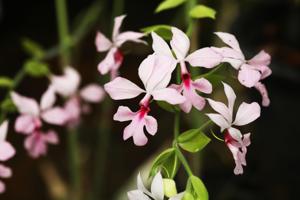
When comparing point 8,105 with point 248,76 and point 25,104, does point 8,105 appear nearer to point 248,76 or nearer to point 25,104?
point 25,104

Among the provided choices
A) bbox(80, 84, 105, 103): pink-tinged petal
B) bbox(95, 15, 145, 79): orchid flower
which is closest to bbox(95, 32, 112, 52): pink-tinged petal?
bbox(95, 15, 145, 79): orchid flower

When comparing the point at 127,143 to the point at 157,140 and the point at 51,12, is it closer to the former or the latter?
the point at 157,140

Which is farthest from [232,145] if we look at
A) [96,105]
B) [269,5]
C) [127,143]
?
[96,105]

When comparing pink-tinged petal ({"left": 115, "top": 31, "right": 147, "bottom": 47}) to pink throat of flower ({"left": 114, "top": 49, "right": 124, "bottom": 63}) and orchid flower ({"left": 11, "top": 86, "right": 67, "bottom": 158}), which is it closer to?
pink throat of flower ({"left": 114, "top": 49, "right": 124, "bottom": 63})

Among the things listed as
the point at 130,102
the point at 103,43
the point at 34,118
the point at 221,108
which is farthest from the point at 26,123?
the point at 130,102

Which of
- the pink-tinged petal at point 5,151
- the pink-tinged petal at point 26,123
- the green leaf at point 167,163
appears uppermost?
the green leaf at point 167,163

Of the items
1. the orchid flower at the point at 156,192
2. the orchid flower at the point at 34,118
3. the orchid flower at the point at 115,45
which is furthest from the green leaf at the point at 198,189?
the orchid flower at the point at 34,118

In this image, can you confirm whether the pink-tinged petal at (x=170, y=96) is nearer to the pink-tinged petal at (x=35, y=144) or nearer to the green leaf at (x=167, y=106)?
the green leaf at (x=167, y=106)
